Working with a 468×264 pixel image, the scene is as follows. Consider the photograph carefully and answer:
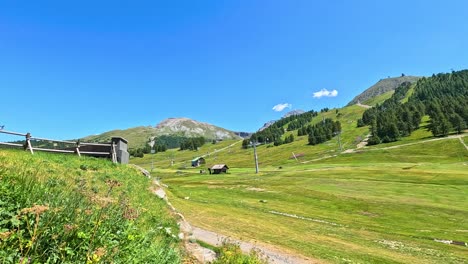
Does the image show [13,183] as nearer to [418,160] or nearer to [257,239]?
[257,239]

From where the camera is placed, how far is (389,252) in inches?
939

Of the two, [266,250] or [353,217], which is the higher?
[266,250]

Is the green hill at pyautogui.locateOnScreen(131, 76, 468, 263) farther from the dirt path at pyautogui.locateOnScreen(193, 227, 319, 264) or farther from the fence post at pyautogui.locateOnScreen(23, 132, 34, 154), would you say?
the fence post at pyautogui.locateOnScreen(23, 132, 34, 154)

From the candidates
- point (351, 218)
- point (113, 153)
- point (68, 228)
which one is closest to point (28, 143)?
point (113, 153)

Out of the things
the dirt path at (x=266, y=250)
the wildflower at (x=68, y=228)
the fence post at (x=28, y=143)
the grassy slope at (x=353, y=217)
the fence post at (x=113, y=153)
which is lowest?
the grassy slope at (x=353, y=217)

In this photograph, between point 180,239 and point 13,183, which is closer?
point 13,183

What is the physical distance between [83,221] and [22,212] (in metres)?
1.21

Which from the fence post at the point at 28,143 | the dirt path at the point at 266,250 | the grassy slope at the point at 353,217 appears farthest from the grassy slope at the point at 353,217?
the fence post at the point at 28,143

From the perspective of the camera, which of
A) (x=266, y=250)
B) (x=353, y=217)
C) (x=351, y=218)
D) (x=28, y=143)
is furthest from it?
(x=353, y=217)

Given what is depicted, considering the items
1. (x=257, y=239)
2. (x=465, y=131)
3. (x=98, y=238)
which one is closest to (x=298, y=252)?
(x=257, y=239)

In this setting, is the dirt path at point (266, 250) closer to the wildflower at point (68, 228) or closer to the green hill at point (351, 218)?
the green hill at point (351, 218)

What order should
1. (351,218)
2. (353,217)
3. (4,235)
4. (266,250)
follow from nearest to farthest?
(4,235)
(266,250)
(351,218)
(353,217)

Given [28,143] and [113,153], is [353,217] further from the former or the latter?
[28,143]

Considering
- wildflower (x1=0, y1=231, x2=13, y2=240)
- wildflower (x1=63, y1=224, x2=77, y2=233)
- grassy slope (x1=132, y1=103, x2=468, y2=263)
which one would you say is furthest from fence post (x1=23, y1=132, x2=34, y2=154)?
wildflower (x1=0, y1=231, x2=13, y2=240)
